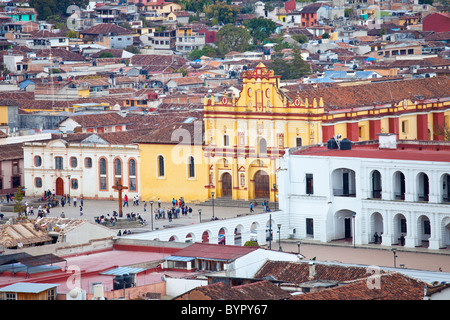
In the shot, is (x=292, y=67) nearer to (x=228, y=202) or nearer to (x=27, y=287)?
(x=228, y=202)

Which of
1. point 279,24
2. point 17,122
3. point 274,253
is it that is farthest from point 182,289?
point 279,24

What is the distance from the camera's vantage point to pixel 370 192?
64.2m

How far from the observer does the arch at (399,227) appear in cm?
6288

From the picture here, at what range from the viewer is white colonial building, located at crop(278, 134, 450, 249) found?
61581mm

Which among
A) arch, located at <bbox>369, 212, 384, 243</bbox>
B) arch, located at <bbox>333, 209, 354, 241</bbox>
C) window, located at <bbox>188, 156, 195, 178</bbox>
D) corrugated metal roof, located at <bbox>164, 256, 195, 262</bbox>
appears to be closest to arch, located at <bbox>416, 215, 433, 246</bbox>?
arch, located at <bbox>369, 212, 384, 243</bbox>

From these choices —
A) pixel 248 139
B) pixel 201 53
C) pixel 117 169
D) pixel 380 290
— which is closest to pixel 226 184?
pixel 248 139

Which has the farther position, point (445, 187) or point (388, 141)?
point (388, 141)

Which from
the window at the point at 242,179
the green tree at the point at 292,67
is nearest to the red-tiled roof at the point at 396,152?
the window at the point at 242,179

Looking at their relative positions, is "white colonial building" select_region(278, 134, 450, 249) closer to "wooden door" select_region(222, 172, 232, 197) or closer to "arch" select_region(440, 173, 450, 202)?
"arch" select_region(440, 173, 450, 202)

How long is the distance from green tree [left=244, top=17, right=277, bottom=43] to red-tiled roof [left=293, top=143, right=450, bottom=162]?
345ft

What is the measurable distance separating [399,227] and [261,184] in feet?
41.9
